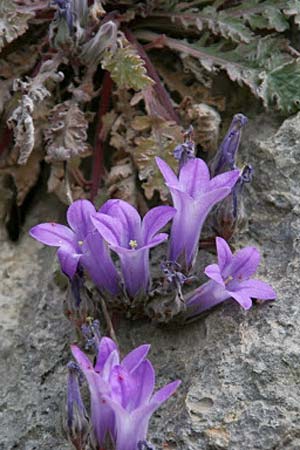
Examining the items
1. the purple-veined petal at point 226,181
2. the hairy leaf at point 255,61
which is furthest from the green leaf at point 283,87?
the purple-veined petal at point 226,181

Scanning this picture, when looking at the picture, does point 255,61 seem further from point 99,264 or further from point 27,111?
point 99,264

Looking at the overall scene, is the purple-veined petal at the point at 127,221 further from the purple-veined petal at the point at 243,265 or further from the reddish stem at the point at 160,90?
the reddish stem at the point at 160,90

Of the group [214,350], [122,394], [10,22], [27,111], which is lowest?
[214,350]

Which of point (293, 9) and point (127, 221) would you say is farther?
point (293, 9)

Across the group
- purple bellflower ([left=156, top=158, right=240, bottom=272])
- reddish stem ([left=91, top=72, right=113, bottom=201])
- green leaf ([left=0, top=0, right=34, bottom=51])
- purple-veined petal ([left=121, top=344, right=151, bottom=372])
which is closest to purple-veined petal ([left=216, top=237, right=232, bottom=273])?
purple bellflower ([left=156, top=158, right=240, bottom=272])

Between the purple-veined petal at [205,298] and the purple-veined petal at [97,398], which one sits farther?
the purple-veined petal at [205,298]

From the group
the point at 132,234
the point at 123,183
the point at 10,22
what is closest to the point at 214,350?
the point at 132,234
